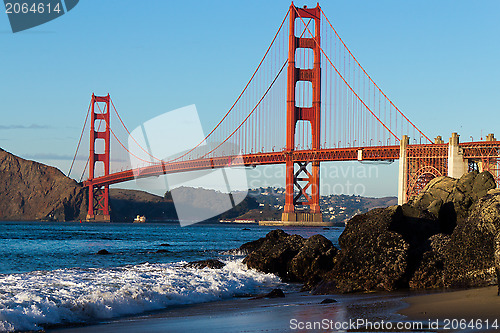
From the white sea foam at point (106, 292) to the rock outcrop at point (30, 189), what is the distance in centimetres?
11061

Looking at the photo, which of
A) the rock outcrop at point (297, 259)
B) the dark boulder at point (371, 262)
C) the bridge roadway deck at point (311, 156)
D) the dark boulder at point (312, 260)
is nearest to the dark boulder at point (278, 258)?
the rock outcrop at point (297, 259)

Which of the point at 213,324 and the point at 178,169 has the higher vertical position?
the point at 178,169

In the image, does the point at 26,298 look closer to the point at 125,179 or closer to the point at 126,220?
the point at 125,179

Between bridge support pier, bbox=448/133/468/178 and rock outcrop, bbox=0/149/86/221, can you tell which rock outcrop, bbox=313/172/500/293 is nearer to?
bridge support pier, bbox=448/133/468/178

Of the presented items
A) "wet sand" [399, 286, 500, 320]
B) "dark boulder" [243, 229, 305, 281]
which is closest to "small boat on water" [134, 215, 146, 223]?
"dark boulder" [243, 229, 305, 281]

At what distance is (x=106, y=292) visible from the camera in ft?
38.7

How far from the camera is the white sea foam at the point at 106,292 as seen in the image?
33.2ft

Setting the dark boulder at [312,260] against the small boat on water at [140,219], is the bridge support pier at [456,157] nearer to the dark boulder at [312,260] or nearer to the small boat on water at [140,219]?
the dark boulder at [312,260]

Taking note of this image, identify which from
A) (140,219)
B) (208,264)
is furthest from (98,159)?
(208,264)

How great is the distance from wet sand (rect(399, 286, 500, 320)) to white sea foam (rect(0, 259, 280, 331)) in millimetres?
4570

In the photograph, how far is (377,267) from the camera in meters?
12.9

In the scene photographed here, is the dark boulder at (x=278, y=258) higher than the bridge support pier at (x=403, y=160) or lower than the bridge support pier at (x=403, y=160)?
lower

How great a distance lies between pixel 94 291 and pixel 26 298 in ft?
4.69

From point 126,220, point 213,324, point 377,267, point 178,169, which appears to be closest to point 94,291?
point 213,324
